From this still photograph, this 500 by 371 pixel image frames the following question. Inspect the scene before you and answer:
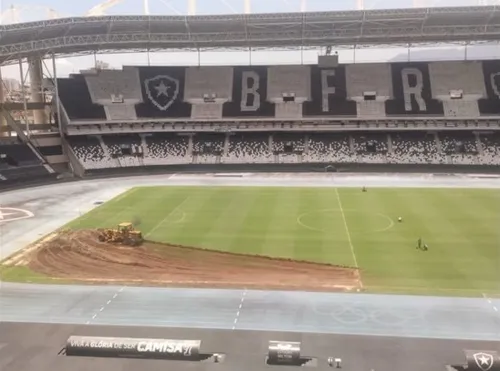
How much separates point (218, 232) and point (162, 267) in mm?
7050

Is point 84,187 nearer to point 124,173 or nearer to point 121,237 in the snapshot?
point 124,173

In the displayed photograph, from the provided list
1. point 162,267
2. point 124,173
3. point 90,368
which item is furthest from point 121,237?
point 124,173

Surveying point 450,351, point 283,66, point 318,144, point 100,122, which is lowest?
point 450,351

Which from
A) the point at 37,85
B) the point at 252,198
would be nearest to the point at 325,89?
the point at 252,198

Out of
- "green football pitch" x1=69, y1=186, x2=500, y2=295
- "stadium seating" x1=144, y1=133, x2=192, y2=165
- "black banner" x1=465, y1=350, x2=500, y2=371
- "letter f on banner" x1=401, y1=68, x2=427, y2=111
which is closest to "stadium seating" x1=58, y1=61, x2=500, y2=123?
"letter f on banner" x1=401, y1=68, x2=427, y2=111

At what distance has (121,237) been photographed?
31.7 meters

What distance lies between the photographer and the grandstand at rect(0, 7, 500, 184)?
204 ft

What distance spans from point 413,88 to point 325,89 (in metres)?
11.7

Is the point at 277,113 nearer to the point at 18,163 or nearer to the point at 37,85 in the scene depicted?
the point at 37,85

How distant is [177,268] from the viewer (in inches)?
1085

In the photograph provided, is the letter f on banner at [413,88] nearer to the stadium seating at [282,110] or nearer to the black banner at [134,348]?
the stadium seating at [282,110]

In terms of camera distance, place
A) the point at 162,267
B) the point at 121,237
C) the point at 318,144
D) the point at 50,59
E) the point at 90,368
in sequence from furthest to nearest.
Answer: the point at 318,144 → the point at 50,59 → the point at 121,237 → the point at 162,267 → the point at 90,368

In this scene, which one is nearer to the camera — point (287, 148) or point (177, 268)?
point (177, 268)

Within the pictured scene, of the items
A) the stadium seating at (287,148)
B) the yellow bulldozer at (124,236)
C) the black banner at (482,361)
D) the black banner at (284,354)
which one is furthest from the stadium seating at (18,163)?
the black banner at (482,361)
